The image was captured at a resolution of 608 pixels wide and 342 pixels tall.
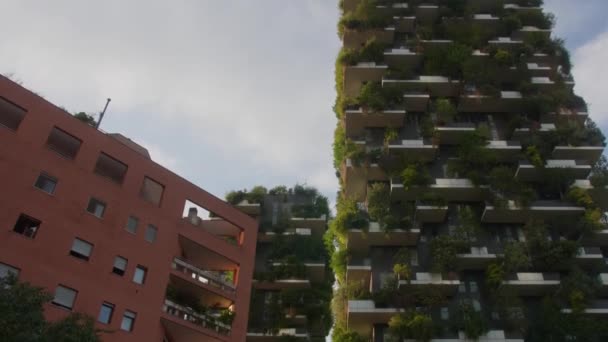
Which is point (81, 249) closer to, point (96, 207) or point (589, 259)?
point (96, 207)

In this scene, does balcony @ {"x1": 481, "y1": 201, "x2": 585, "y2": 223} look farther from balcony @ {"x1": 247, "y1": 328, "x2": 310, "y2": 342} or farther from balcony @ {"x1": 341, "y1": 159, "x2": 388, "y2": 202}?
balcony @ {"x1": 247, "y1": 328, "x2": 310, "y2": 342}

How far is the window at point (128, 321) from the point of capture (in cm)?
2664

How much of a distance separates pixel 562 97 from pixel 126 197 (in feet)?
101

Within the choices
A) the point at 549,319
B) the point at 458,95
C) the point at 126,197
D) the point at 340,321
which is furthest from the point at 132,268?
the point at 458,95

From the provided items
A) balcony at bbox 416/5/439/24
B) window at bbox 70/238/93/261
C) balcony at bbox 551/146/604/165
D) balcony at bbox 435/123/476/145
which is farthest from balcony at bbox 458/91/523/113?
window at bbox 70/238/93/261

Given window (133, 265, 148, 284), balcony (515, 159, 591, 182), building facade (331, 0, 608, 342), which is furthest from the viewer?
balcony (515, 159, 591, 182)

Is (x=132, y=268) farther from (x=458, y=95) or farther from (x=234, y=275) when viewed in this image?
(x=458, y=95)

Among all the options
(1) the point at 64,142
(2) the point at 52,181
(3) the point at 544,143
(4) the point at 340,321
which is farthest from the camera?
(3) the point at 544,143

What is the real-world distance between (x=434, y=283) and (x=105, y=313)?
708 inches

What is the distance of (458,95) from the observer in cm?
4075

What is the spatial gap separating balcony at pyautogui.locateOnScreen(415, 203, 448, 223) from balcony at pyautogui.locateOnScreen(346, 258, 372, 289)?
4.45 meters

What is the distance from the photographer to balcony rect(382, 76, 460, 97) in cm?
4028

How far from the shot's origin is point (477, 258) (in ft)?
106

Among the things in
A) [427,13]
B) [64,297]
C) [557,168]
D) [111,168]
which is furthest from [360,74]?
[64,297]
